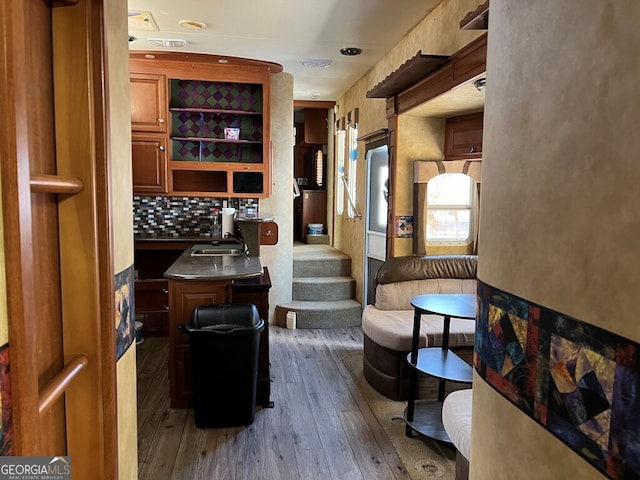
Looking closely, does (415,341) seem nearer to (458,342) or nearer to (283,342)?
(458,342)

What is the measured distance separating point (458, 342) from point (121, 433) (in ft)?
8.00

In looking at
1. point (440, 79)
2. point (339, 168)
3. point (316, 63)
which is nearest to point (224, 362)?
point (440, 79)

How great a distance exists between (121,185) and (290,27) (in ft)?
8.69

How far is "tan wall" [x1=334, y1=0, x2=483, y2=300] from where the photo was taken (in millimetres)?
3068

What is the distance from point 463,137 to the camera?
3.96m

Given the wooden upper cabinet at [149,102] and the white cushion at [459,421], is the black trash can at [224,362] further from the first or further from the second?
the wooden upper cabinet at [149,102]

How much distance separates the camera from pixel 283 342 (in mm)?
4660

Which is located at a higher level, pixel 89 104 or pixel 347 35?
pixel 347 35

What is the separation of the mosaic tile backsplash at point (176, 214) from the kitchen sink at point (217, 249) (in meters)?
0.70

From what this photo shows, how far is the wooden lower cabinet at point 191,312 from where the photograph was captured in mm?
3053

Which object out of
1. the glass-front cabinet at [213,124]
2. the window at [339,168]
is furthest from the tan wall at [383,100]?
the glass-front cabinet at [213,124]

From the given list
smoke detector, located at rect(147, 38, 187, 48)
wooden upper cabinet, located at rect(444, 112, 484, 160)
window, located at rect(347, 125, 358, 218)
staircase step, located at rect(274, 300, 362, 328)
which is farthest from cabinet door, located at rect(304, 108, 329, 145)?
wooden upper cabinet, located at rect(444, 112, 484, 160)

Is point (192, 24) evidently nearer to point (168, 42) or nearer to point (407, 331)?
point (168, 42)

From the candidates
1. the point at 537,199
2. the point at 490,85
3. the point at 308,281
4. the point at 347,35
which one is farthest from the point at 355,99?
the point at 537,199
